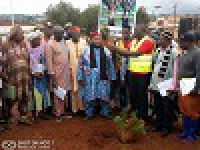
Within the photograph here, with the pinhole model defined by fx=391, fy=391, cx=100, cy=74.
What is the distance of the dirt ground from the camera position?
18.4 feet

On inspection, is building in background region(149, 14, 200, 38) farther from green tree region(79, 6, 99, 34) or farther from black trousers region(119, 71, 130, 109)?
green tree region(79, 6, 99, 34)

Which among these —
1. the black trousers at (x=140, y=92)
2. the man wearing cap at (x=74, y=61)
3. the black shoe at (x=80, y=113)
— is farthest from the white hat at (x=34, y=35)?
the black trousers at (x=140, y=92)

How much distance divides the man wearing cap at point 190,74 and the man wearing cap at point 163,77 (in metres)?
0.29

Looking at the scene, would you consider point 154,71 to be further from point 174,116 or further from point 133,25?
point 133,25

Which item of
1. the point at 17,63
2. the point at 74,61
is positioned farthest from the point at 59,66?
the point at 17,63

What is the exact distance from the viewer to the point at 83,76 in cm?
685

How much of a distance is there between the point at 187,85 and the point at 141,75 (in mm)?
1096

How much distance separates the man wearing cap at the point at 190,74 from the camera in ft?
17.9

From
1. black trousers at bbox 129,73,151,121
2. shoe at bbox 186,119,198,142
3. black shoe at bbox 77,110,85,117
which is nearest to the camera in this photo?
shoe at bbox 186,119,198,142

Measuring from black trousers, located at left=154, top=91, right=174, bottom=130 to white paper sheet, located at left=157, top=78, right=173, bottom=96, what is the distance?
0.10 metres

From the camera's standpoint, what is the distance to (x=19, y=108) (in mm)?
6699

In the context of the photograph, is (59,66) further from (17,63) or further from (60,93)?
(17,63)

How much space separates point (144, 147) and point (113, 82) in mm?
1830
